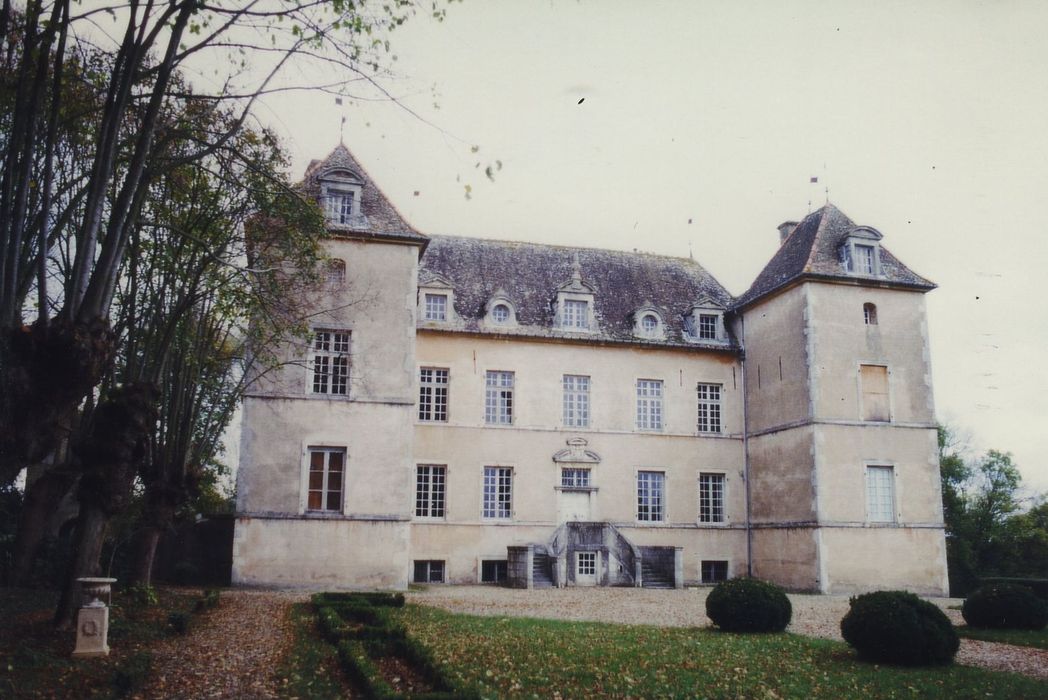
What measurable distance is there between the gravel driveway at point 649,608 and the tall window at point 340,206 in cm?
973

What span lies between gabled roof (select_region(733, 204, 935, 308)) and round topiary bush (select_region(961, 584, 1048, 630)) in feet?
36.1

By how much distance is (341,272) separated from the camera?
2191 cm

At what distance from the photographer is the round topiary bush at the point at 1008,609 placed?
13930 mm

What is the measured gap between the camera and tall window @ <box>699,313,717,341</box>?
2709 centimetres

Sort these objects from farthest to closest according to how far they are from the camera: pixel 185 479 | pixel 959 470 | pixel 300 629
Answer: pixel 959 470 → pixel 185 479 → pixel 300 629

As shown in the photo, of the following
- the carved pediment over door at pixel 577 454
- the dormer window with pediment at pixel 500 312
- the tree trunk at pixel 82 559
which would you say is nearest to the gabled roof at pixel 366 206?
the dormer window with pediment at pixel 500 312

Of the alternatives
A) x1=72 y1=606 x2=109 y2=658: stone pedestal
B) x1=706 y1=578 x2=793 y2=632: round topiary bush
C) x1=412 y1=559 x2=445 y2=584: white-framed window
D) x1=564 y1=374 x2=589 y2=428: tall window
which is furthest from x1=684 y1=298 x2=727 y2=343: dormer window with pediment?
x1=72 y1=606 x2=109 y2=658: stone pedestal

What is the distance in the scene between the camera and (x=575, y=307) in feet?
85.9

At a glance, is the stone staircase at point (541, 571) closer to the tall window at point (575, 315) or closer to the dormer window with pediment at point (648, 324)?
the tall window at point (575, 315)

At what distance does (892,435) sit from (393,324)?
45.8ft

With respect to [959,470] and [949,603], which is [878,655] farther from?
[959,470]

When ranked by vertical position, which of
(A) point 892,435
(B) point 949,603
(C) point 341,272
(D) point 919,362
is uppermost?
(C) point 341,272

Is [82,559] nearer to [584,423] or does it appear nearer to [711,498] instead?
[584,423]

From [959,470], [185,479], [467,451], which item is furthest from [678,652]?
[959,470]
